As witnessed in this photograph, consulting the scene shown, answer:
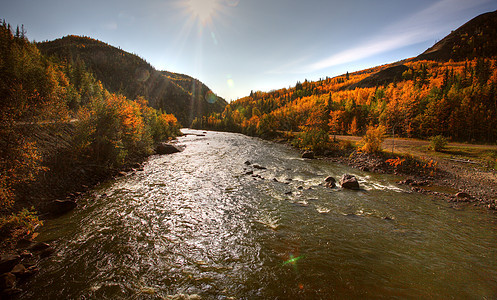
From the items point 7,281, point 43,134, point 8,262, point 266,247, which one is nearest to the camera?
point 7,281

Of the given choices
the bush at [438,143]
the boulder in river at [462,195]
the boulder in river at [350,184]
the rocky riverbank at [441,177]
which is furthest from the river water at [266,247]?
the bush at [438,143]

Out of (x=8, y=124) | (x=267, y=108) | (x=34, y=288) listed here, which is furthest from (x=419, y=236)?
Answer: (x=267, y=108)

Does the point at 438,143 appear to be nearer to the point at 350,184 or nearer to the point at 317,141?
the point at 317,141

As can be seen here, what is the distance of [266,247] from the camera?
10219 mm

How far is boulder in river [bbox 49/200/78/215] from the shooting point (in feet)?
42.4

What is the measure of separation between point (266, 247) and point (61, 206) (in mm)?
15763

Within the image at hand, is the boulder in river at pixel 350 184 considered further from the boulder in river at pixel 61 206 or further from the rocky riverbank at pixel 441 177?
the boulder in river at pixel 61 206

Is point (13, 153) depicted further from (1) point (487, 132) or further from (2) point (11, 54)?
(1) point (487, 132)

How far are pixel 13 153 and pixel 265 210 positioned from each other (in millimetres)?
16902

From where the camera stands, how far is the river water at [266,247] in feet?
24.6

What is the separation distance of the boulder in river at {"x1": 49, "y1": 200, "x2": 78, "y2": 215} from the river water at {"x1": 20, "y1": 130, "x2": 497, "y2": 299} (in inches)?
26.7

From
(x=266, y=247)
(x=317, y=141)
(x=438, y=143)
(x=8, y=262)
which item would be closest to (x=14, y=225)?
(x=8, y=262)

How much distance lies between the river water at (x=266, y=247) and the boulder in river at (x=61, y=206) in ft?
2.22

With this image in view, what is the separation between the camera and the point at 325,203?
52.3 ft
